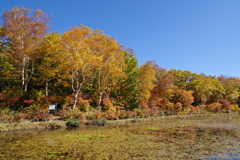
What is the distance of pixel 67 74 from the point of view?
19.0 metres

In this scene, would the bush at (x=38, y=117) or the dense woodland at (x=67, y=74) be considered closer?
the bush at (x=38, y=117)

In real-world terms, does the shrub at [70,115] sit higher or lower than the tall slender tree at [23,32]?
lower

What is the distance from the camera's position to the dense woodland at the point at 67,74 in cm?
1659

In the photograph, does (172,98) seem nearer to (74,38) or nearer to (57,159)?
(74,38)

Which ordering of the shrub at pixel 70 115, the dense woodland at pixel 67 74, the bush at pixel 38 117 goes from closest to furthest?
the bush at pixel 38 117
the shrub at pixel 70 115
the dense woodland at pixel 67 74

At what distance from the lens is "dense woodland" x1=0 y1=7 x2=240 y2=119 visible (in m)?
16.6

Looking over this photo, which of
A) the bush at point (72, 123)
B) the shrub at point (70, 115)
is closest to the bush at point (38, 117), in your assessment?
the shrub at point (70, 115)

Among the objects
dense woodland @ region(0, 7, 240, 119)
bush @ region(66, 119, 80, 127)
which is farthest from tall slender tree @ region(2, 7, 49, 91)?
bush @ region(66, 119, 80, 127)

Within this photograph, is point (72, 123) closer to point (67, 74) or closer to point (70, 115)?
point (70, 115)

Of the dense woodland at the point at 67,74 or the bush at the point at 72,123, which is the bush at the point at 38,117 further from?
the bush at the point at 72,123

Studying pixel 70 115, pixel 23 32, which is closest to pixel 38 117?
pixel 70 115

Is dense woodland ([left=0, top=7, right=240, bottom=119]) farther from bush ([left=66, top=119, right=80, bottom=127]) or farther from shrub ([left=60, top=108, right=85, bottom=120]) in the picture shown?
bush ([left=66, top=119, right=80, bottom=127])

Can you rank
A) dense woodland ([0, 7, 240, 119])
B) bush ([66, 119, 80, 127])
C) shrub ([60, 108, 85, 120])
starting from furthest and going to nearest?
dense woodland ([0, 7, 240, 119]), shrub ([60, 108, 85, 120]), bush ([66, 119, 80, 127])

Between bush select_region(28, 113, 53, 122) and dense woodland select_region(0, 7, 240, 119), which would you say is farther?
dense woodland select_region(0, 7, 240, 119)
